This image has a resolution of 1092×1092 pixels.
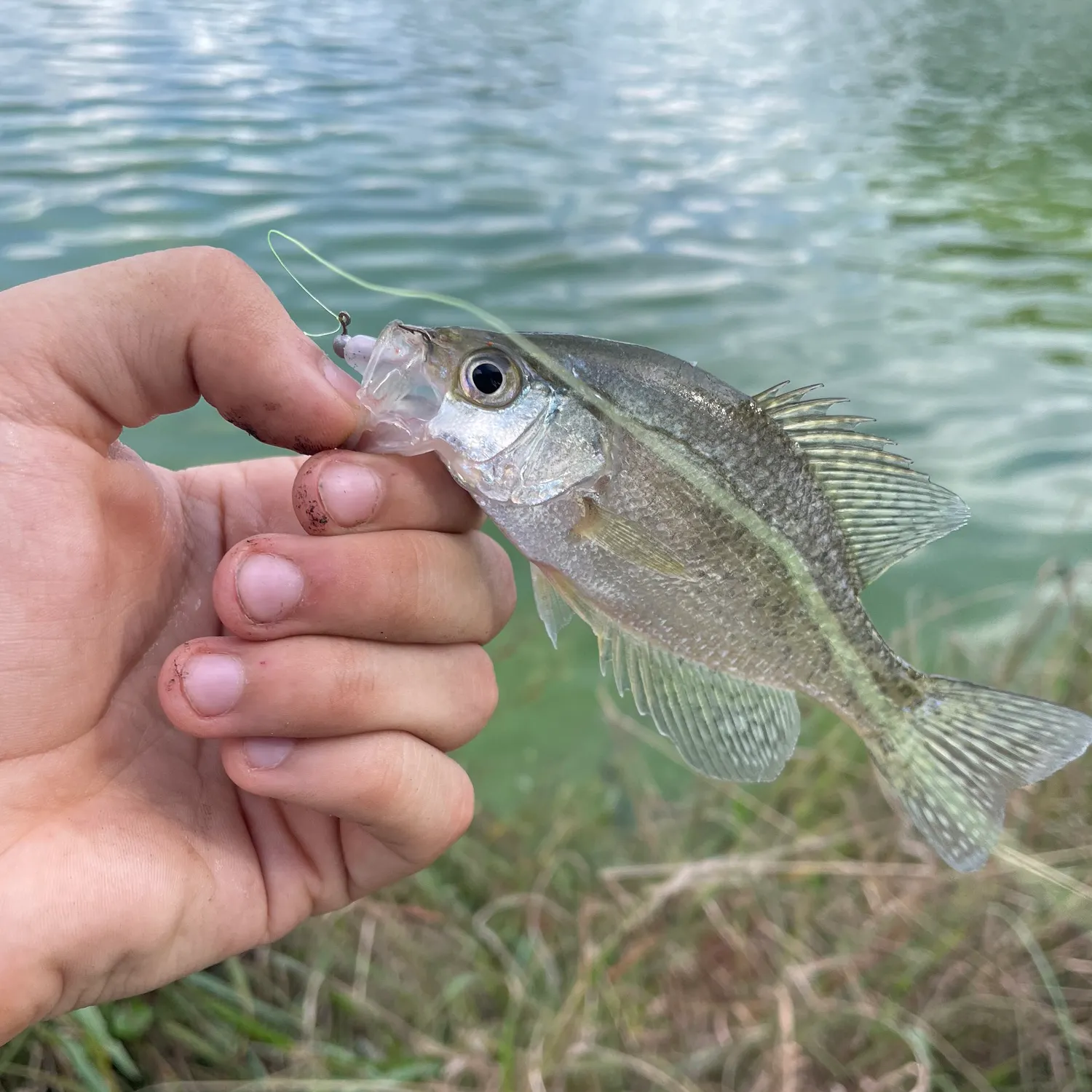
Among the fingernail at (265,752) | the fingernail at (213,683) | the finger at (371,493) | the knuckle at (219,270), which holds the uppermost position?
the knuckle at (219,270)

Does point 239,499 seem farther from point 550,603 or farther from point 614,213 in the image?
point 614,213

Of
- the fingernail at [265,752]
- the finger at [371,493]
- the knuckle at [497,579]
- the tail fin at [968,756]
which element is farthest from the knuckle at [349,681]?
the tail fin at [968,756]

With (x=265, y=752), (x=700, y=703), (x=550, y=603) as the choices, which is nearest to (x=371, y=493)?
(x=550, y=603)

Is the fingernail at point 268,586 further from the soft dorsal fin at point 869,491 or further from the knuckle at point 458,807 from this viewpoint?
the soft dorsal fin at point 869,491

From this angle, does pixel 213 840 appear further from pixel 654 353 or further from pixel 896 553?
pixel 896 553

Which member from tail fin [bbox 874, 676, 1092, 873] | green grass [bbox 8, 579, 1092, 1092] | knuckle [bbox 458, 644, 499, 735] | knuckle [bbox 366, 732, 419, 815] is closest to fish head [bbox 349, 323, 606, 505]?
knuckle [bbox 458, 644, 499, 735]

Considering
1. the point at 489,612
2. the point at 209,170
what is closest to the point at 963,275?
the point at 209,170
